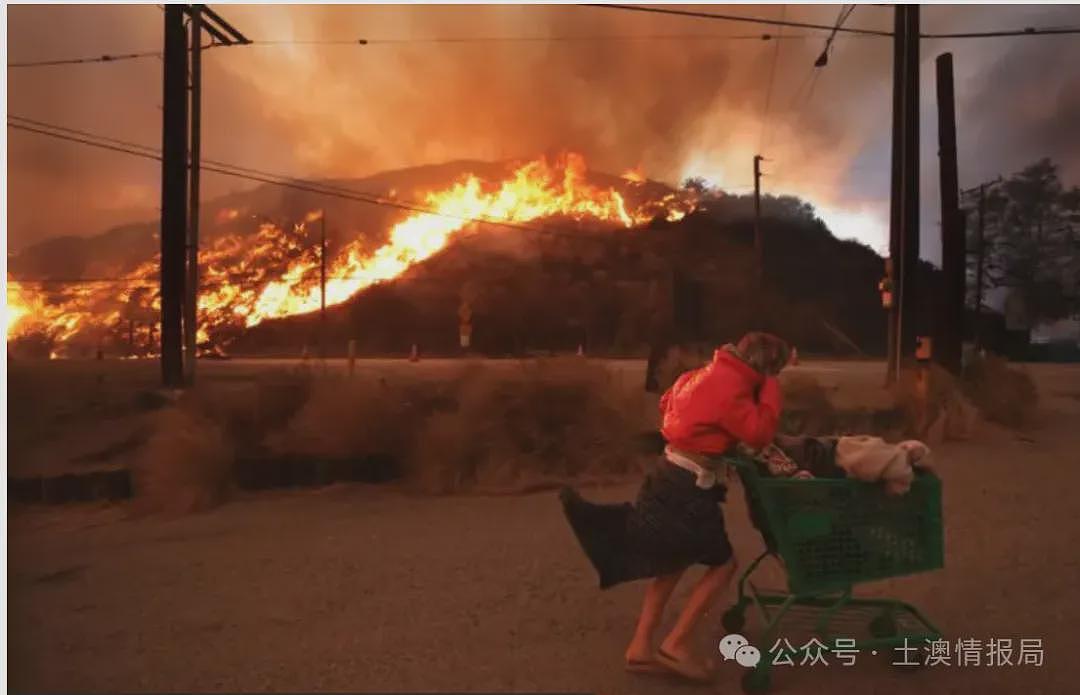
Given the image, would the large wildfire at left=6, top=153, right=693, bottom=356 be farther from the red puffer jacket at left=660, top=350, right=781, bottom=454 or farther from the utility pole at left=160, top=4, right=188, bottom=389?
the red puffer jacket at left=660, top=350, right=781, bottom=454

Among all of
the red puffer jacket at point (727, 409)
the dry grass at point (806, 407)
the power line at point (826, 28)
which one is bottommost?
the dry grass at point (806, 407)

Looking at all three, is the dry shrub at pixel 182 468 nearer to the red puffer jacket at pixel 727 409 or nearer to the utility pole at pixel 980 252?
the red puffer jacket at pixel 727 409

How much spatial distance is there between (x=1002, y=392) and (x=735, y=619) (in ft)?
17.4

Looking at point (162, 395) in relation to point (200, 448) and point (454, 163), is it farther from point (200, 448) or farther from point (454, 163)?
point (454, 163)

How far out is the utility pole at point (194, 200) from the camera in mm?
5758

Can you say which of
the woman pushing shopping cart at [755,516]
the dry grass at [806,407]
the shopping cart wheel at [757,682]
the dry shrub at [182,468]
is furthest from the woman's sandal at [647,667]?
the dry shrub at [182,468]

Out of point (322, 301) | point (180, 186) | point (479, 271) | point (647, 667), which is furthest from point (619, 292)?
point (180, 186)

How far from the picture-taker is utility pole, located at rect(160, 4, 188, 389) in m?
6.02

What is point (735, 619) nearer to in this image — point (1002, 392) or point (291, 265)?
point (291, 265)

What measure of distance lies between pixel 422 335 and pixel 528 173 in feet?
6.12

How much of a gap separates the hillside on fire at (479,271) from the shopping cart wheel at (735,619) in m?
2.10

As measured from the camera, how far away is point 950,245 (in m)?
7.11

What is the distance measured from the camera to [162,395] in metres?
6.26

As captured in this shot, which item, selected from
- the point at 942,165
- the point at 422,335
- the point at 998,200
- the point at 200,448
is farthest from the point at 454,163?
the point at 942,165
